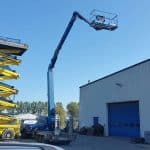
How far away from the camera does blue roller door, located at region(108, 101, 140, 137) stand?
40.6m

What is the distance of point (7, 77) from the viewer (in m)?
31.7

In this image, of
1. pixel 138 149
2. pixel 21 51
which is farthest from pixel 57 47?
pixel 138 149

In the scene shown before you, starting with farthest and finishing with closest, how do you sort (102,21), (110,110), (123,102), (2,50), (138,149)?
(110,110)
(123,102)
(102,21)
(2,50)
(138,149)

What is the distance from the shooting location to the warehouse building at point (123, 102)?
38312 millimetres

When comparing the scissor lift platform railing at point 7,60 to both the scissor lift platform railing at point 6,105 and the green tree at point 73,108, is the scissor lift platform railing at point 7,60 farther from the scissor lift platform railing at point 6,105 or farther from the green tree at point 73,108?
the green tree at point 73,108

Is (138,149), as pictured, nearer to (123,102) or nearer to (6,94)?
(6,94)

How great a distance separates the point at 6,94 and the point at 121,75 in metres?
15.5

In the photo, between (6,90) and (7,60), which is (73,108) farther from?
(7,60)

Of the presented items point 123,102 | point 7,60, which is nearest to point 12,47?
point 7,60

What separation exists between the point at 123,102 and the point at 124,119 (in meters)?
1.79

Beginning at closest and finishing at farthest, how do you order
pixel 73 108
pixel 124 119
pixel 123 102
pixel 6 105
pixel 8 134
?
pixel 6 105
pixel 8 134
pixel 124 119
pixel 123 102
pixel 73 108

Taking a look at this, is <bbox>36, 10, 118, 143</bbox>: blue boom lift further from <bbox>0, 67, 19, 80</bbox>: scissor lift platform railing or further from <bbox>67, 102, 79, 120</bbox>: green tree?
<bbox>67, 102, 79, 120</bbox>: green tree

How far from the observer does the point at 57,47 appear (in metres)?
35.7

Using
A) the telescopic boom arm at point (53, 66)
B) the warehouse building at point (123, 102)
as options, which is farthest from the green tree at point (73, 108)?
the telescopic boom arm at point (53, 66)
